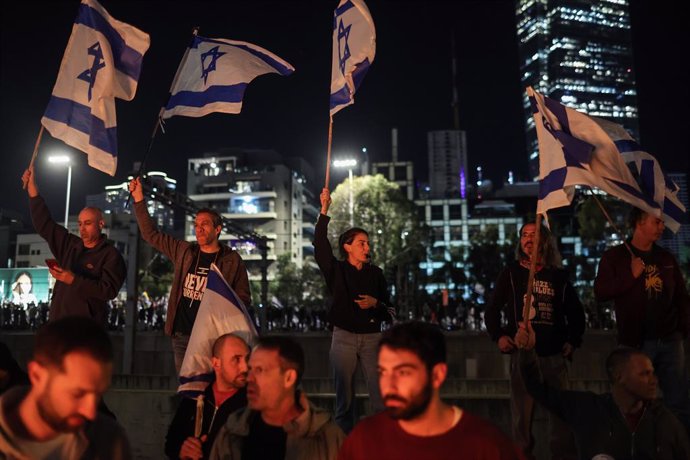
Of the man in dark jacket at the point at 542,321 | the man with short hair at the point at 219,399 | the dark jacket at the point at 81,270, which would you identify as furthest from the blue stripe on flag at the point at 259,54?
the man with short hair at the point at 219,399

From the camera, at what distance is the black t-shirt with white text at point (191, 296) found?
18.8 feet

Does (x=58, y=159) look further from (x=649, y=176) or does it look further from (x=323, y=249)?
(x=649, y=176)

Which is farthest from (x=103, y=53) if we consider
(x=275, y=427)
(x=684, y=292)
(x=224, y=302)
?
(x=684, y=292)

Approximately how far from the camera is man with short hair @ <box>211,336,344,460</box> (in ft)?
11.3

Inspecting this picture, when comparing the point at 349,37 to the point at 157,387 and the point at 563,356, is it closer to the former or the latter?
the point at 563,356

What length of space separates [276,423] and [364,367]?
2.44 meters

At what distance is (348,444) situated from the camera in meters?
2.83

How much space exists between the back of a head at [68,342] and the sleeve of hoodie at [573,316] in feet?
13.7

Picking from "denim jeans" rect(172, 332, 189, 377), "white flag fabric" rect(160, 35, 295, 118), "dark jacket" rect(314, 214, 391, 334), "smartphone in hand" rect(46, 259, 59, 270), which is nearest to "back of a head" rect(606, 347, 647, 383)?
"dark jacket" rect(314, 214, 391, 334)

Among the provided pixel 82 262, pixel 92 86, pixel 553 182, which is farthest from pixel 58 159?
pixel 553 182

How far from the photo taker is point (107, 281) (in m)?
5.64

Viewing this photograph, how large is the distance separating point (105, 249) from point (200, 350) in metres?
1.82

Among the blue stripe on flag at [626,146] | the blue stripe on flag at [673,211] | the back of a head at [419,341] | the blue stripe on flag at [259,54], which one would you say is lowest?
the back of a head at [419,341]

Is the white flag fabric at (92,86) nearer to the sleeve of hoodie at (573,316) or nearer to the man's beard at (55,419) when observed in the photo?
the man's beard at (55,419)
